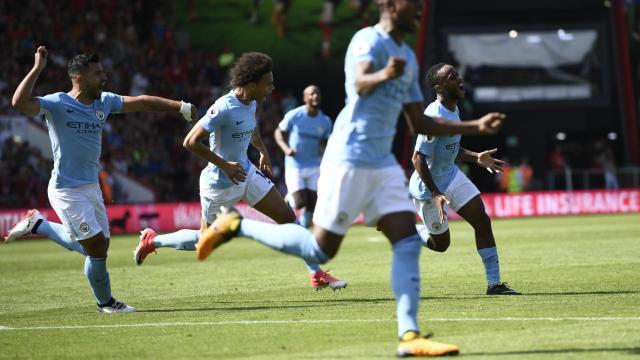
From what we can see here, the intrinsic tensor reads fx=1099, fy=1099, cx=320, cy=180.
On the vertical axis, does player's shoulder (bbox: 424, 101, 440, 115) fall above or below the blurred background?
below

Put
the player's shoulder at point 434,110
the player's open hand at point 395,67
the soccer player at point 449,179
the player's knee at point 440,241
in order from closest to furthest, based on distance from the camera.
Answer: the player's open hand at point 395,67 → the soccer player at point 449,179 → the player's shoulder at point 434,110 → the player's knee at point 440,241

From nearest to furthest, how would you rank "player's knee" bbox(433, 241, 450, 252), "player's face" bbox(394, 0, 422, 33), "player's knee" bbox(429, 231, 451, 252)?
"player's face" bbox(394, 0, 422, 33)
"player's knee" bbox(429, 231, 451, 252)
"player's knee" bbox(433, 241, 450, 252)

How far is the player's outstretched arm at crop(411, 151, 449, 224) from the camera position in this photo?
11.8 m

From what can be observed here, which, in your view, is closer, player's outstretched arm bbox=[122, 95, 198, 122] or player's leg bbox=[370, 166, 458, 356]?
player's leg bbox=[370, 166, 458, 356]

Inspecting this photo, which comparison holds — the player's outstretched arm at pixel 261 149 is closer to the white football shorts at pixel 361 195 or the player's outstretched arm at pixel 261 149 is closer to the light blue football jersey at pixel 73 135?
the light blue football jersey at pixel 73 135

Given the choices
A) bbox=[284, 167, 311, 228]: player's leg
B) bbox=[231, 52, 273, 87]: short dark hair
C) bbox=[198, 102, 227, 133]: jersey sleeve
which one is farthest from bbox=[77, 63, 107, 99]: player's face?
bbox=[284, 167, 311, 228]: player's leg

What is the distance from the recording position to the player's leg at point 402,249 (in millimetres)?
8039

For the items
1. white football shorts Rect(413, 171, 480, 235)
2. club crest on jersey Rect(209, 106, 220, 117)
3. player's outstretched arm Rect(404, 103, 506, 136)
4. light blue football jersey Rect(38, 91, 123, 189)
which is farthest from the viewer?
white football shorts Rect(413, 171, 480, 235)

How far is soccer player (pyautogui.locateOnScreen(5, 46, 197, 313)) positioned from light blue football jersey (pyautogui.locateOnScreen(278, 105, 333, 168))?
411 inches

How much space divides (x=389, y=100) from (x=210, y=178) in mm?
4534

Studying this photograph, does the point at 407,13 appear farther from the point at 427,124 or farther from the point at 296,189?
the point at 296,189

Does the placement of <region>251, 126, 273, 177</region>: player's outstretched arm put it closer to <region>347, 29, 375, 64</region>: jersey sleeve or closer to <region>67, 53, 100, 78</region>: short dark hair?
<region>67, 53, 100, 78</region>: short dark hair

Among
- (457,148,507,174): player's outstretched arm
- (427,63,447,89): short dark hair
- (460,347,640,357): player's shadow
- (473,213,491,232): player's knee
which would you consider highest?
(427,63,447,89): short dark hair

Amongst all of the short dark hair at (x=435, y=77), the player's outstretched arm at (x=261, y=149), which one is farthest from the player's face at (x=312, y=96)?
the short dark hair at (x=435, y=77)
